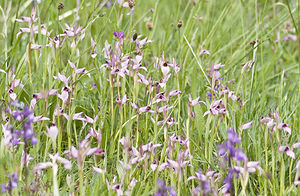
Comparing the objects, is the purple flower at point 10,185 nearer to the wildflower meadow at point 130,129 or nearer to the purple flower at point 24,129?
the wildflower meadow at point 130,129

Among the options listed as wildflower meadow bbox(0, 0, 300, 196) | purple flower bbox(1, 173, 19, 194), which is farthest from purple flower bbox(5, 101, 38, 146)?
purple flower bbox(1, 173, 19, 194)

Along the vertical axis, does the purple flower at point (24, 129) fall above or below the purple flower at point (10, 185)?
above

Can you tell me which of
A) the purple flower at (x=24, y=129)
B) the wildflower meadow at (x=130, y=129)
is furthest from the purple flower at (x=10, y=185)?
the purple flower at (x=24, y=129)

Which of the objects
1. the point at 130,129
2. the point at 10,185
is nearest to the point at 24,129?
the point at 10,185

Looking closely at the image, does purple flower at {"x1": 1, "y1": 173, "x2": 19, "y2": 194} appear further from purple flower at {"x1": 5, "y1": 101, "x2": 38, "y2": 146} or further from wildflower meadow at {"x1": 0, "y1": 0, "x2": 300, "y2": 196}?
purple flower at {"x1": 5, "y1": 101, "x2": 38, "y2": 146}

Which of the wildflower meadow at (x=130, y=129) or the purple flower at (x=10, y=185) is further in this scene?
the wildflower meadow at (x=130, y=129)

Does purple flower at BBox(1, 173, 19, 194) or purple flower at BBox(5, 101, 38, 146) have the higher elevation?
purple flower at BBox(5, 101, 38, 146)

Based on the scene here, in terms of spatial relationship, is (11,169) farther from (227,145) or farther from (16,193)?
(227,145)

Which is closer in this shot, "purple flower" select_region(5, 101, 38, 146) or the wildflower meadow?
"purple flower" select_region(5, 101, 38, 146)

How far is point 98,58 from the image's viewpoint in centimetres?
232

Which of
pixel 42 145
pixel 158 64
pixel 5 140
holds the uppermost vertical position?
pixel 158 64

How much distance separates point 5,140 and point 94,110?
659 mm

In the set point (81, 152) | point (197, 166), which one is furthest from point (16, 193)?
point (197, 166)

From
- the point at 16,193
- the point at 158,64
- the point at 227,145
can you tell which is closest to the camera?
the point at 227,145
